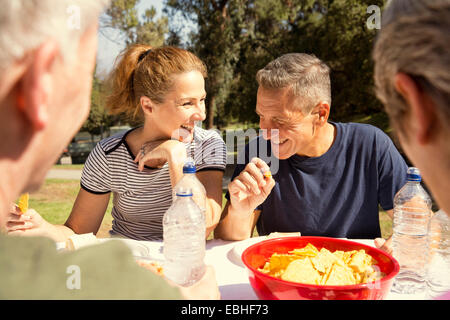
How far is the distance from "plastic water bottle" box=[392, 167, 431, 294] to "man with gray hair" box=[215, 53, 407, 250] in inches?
10.7

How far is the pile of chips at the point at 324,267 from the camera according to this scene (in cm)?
128

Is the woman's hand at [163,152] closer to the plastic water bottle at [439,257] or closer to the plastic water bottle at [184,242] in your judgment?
the plastic water bottle at [184,242]

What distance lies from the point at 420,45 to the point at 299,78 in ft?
5.57

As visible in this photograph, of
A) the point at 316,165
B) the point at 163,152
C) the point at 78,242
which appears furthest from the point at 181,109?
the point at 78,242

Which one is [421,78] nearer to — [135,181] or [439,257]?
[439,257]

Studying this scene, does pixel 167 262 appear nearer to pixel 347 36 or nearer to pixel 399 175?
pixel 399 175

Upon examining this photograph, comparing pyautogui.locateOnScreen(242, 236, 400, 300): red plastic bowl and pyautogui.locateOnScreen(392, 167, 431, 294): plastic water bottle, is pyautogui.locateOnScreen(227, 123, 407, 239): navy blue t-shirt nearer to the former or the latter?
pyautogui.locateOnScreen(392, 167, 431, 294): plastic water bottle

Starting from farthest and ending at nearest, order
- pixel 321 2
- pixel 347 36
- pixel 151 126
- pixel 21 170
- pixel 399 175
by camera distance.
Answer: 1. pixel 321 2
2. pixel 347 36
3. pixel 151 126
4. pixel 399 175
5. pixel 21 170

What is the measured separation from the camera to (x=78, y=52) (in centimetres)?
75

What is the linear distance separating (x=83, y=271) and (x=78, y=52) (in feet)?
1.51

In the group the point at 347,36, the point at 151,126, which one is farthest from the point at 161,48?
the point at 347,36

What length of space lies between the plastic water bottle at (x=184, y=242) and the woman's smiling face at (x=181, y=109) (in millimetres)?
814

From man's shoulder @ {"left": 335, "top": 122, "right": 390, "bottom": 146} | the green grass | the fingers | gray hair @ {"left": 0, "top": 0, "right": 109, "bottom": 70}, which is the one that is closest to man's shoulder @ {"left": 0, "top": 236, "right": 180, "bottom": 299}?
gray hair @ {"left": 0, "top": 0, "right": 109, "bottom": 70}

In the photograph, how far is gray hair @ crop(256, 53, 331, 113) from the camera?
7.84ft
